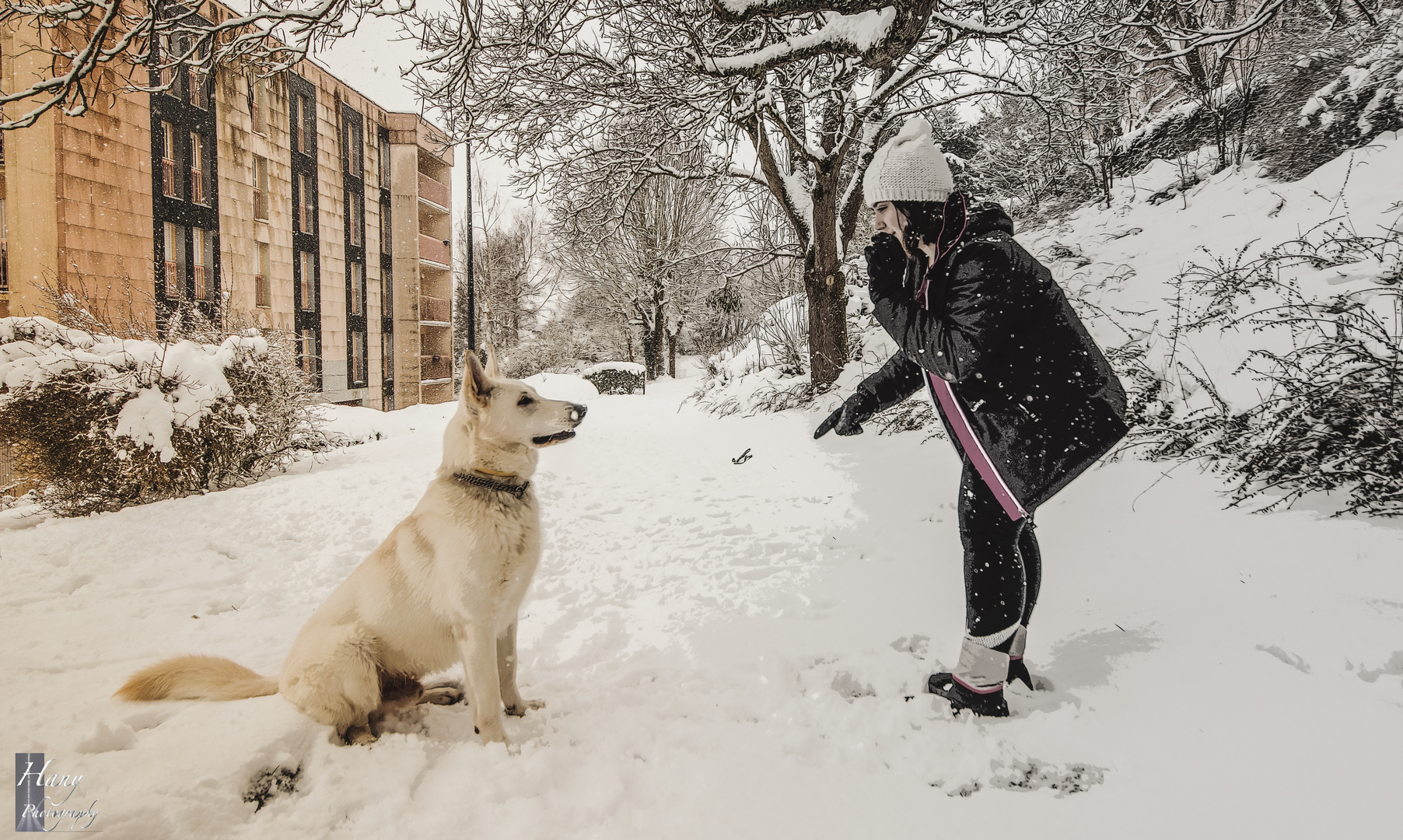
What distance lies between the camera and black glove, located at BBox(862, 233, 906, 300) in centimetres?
203

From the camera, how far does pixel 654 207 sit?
69.1 feet

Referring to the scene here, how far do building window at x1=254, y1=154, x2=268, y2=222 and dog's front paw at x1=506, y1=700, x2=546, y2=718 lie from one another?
1679 cm

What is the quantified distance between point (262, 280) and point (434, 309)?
7604 millimetres

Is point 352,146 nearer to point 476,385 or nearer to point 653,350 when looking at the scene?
point 653,350

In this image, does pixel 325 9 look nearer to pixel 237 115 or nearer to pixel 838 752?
pixel 838 752

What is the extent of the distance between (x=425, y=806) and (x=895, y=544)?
2.85 meters

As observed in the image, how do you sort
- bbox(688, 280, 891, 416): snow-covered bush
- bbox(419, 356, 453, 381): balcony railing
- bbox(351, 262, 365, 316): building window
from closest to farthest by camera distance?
bbox(688, 280, 891, 416): snow-covered bush, bbox(351, 262, 365, 316): building window, bbox(419, 356, 453, 381): balcony railing

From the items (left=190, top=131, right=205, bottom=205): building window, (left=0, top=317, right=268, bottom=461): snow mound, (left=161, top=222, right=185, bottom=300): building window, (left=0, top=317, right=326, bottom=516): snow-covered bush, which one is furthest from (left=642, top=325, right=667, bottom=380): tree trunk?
(left=0, top=317, right=268, bottom=461): snow mound

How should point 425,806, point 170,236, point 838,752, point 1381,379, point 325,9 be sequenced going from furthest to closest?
point 170,236 → point 325,9 → point 1381,379 → point 838,752 → point 425,806

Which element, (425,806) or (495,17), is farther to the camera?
(495,17)

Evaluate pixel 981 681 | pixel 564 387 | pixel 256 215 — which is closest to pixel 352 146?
pixel 256 215

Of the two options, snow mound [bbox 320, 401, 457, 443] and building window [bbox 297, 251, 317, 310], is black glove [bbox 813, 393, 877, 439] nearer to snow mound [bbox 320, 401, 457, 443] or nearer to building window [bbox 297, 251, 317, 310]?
snow mound [bbox 320, 401, 457, 443]

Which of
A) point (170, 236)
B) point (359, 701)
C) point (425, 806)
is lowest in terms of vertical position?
point (425, 806)

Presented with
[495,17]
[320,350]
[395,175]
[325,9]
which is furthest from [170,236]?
[325,9]
